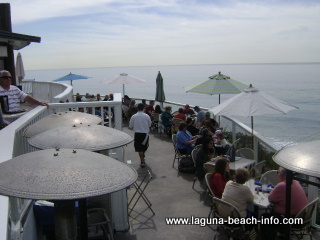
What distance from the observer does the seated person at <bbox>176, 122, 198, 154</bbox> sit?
9.52 metres

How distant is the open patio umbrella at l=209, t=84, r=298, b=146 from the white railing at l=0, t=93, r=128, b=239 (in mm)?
2562

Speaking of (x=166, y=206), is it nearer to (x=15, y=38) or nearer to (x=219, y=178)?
(x=219, y=178)

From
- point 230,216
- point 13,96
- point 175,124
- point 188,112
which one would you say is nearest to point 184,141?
point 175,124

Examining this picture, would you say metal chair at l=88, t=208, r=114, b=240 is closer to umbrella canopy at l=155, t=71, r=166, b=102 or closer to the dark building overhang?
the dark building overhang

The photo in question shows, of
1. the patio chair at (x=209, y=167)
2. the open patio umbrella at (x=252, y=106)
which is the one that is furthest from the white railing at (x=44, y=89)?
the patio chair at (x=209, y=167)

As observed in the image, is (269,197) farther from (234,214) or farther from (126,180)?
(126,180)

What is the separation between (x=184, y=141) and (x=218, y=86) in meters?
3.03

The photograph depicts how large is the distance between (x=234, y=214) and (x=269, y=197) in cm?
61

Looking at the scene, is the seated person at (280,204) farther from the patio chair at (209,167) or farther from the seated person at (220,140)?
the seated person at (220,140)

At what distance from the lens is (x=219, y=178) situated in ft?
20.5

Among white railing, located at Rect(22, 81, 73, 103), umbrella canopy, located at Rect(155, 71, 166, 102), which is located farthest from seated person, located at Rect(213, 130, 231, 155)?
umbrella canopy, located at Rect(155, 71, 166, 102)

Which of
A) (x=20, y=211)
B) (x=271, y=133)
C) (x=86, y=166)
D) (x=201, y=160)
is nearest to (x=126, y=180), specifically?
(x=86, y=166)

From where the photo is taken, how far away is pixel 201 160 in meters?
7.99

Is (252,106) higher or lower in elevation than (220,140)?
higher
